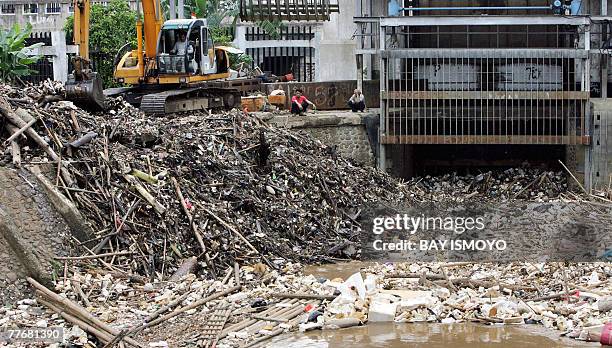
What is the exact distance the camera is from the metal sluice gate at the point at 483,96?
105 feet

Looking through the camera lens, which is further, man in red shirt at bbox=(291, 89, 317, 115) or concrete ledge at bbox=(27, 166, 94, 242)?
man in red shirt at bbox=(291, 89, 317, 115)

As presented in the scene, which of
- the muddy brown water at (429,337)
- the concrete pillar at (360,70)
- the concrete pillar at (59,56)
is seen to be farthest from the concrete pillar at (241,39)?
the muddy brown water at (429,337)

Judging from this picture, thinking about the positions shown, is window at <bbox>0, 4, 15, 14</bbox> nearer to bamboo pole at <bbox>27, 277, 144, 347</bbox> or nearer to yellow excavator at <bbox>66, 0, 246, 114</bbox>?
yellow excavator at <bbox>66, 0, 246, 114</bbox>

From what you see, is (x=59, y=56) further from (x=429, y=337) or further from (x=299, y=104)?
(x=429, y=337)

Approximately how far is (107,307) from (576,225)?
10573 mm

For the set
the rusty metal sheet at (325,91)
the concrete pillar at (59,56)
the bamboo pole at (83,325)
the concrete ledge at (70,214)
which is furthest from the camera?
the concrete pillar at (59,56)

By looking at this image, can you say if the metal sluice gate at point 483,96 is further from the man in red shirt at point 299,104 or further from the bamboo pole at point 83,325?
the bamboo pole at point 83,325

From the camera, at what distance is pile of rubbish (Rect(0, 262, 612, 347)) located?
53.1ft

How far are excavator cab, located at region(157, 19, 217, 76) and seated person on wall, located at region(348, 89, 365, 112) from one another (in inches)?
192

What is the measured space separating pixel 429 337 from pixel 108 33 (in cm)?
3327

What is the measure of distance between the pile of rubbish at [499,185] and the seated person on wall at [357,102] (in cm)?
274

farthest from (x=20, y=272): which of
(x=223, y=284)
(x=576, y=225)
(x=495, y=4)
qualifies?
(x=495, y=4)

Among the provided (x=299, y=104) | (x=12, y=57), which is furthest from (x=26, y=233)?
(x=12, y=57)

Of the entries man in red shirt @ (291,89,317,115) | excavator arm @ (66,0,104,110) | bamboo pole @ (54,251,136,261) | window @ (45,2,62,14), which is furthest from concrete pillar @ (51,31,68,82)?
bamboo pole @ (54,251,136,261)
